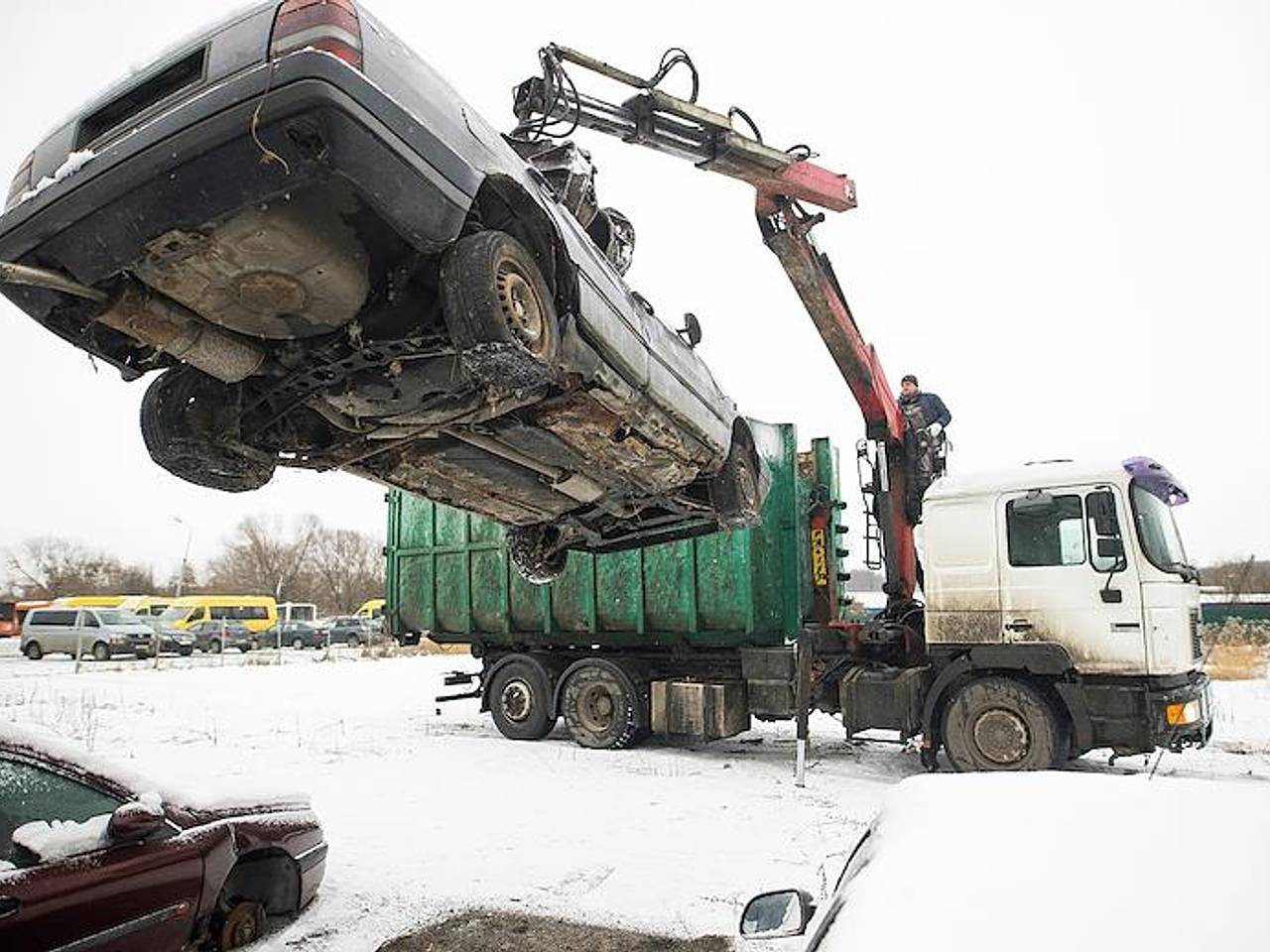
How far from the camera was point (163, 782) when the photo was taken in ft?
13.3

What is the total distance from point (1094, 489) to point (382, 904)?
5937 mm

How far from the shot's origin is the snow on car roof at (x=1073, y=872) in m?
1.33

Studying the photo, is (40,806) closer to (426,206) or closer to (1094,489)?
(426,206)

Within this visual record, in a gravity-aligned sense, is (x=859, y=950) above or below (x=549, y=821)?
above

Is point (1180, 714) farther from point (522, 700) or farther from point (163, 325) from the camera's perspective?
point (163, 325)

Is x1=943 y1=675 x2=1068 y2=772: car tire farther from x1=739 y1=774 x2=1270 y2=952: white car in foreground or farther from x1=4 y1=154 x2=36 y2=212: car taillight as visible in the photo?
x1=4 y1=154 x2=36 y2=212: car taillight

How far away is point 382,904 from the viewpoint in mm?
4723

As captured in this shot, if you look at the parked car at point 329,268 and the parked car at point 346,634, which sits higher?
the parked car at point 329,268

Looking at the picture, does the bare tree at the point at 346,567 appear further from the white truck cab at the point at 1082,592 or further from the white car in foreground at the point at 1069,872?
the white car in foreground at the point at 1069,872

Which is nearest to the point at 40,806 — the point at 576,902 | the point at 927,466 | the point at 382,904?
the point at 382,904

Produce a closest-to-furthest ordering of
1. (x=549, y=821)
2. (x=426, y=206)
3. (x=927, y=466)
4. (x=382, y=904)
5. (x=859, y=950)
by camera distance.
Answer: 1. (x=859, y=950)
2. (x=426, y=206)
3. (x=382, y=904)
4. (x=549, y=821)
5. (x=927, y=466)

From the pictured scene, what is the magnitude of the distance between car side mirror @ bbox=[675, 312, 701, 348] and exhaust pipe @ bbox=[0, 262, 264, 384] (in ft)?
9.74

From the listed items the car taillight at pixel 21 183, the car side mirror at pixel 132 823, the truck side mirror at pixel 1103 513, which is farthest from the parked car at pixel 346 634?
the car taillight at pixel 21 183

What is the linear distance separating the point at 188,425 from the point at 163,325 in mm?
799
